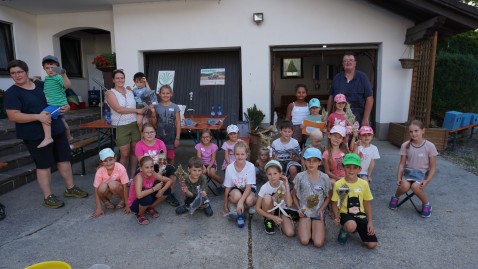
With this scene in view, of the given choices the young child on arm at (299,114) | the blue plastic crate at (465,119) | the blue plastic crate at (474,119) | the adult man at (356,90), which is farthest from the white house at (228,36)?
the adult man at (356,90)

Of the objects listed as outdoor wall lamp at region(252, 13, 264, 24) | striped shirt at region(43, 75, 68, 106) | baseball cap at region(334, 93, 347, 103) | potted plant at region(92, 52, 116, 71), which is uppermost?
outdoor wall lamp at region(252, 13, 264, 24)

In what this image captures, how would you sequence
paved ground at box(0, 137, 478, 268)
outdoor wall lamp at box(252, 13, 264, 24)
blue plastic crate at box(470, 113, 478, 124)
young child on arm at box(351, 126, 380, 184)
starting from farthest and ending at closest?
blue plastic crate at box(470, 113, 478, 124)
outdoor wall lamp at box(252, 13, 264, 24)
young child on arm at box(351, 126, 380, 184)
paved ground at box(0, 137, 478, 268)

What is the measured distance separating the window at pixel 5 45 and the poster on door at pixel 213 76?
4.44 m

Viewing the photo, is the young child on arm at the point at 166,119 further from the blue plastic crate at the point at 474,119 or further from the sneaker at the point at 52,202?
the blue plastic crate at the point at 474,119

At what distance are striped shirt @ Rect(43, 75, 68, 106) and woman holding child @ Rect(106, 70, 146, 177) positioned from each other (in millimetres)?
557

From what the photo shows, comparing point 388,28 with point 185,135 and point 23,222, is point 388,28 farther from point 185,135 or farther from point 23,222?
point 23,222

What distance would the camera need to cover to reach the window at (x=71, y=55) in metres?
9.00

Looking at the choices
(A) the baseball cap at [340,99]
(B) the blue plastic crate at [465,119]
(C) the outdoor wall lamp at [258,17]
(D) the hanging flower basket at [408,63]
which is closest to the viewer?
(A) the baseball cap at [340,99]

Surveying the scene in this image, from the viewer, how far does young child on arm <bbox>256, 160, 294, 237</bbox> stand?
127 inches

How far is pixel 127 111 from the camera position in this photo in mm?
4289

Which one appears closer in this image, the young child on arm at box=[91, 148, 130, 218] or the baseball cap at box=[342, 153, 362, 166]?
the baseball cap at box=[342, 153, 362, 166]

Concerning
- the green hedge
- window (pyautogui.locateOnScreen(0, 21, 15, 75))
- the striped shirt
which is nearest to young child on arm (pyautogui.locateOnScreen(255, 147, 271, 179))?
the striped shirt

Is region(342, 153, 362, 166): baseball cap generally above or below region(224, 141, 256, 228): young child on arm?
above

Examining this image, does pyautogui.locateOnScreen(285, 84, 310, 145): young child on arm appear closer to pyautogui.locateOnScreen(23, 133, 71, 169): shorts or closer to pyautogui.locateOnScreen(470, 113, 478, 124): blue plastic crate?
pyautogui.locateOnScreen(23, 133, 71, 169): shorts
